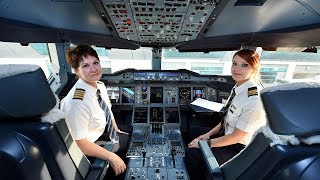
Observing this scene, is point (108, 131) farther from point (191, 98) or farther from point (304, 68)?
point (304, 68)

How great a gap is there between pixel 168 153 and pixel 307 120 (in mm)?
1620

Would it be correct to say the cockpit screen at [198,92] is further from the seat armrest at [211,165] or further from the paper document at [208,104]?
the seat armrest at [211,165]

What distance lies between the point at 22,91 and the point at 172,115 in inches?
82.4

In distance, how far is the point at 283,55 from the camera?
10.8 ft

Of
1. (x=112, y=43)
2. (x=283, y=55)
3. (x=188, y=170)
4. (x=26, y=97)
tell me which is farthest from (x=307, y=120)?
(x=283, y=55)

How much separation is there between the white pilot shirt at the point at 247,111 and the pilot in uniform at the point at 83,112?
1.04 metres

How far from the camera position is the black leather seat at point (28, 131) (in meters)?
0.75

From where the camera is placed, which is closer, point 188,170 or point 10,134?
point 10,134

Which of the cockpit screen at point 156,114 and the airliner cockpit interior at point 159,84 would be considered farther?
the cockpit screen at point 156,114

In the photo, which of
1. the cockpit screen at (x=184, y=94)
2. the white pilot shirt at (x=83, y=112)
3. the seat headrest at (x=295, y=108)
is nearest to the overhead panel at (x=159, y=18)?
the white pilot shirt at (x=83, y=112)

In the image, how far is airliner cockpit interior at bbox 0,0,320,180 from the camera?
2.43 feet

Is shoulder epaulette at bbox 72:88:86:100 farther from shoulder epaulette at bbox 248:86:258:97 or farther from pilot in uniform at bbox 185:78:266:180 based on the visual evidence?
shoulder epaulette at bbox 248:86:258:97

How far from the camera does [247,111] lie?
1.53 meters

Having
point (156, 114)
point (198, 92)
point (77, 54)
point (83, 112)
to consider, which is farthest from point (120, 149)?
point (198, 92)
